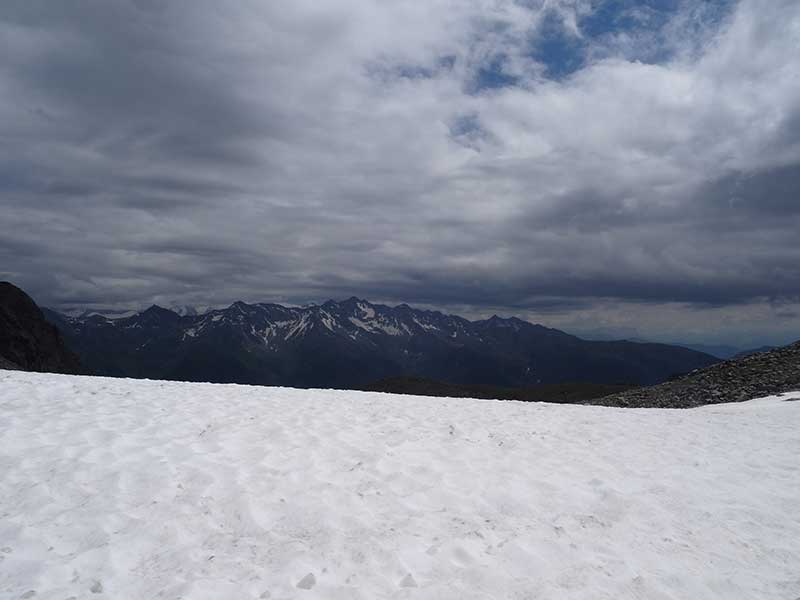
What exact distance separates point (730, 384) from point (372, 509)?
30.5m

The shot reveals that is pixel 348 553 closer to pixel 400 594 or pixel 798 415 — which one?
pixel 400 594

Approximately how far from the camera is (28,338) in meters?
110

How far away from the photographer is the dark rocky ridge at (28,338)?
10306cm

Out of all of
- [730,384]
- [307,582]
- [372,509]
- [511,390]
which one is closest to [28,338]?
[511,390]

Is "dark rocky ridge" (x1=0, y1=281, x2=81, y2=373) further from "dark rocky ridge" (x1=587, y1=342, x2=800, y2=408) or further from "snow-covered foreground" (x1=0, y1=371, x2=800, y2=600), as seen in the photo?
"dark rocky ridge" (x1=587, y1=342, x2=800, y2=408)

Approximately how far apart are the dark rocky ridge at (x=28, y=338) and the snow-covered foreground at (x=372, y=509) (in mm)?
113565

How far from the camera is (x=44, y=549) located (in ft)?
18.5

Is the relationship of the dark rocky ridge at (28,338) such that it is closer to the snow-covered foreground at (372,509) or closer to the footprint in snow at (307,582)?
the snow-covered foreground at (372,509)

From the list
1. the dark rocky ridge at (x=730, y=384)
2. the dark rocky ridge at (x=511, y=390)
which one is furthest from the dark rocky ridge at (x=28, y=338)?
the dark rocky ridge at (x=730, y=384)

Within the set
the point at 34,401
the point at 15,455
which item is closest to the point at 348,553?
the point at 15,455

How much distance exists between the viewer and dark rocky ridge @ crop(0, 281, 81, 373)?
10306 cm

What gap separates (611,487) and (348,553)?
5283 millimetres

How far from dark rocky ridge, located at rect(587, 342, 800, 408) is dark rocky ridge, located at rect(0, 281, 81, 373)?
11499 centimetres

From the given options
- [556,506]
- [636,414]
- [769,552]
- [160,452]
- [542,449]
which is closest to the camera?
[769,552]
